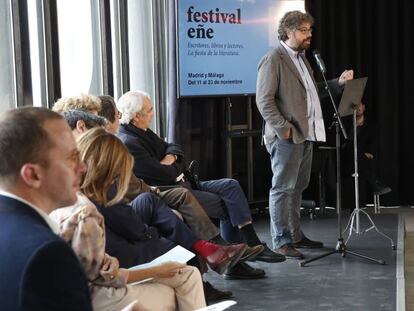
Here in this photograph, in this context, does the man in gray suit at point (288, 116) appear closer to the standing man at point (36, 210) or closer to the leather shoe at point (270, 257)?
the leather shoe at point (270, 257)

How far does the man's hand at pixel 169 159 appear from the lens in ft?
13.6

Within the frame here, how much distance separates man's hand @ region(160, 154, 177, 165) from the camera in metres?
4.15

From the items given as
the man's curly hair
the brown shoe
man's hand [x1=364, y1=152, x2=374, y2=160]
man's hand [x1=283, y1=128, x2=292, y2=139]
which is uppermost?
the man's curly hair

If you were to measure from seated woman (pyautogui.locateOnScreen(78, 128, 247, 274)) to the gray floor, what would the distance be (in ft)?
0.97

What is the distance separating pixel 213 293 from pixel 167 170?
0.75 m

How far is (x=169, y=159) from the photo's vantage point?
13.7ft

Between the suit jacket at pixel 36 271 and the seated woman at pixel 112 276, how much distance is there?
1.63ft

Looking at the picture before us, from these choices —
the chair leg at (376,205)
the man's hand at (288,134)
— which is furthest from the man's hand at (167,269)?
the chair leg at (376,205)

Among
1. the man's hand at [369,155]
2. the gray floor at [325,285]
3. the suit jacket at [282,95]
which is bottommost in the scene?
the gray floor at [325,285]

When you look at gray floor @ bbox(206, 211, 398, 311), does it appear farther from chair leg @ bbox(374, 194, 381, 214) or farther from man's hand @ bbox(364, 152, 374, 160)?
chair leg @ bbox(374, 194, 381, 214)

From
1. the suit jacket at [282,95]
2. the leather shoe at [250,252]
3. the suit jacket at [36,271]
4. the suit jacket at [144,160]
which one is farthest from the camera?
the suit jacket at [282,95]

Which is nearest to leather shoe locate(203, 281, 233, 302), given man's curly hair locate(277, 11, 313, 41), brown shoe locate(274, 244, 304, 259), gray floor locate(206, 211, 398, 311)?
gray floor locate(206, 211, 398, 311)

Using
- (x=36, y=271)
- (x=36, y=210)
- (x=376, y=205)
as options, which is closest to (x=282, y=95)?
(x=376, y=205)

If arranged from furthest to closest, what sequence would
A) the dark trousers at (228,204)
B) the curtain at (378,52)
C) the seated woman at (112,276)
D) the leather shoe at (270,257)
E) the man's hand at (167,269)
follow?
the curtain at (378,52), the leather shoe at (270,257), the dark trousers at (228,204), the man's hand at (167,269), the seated woman at (112,276)
